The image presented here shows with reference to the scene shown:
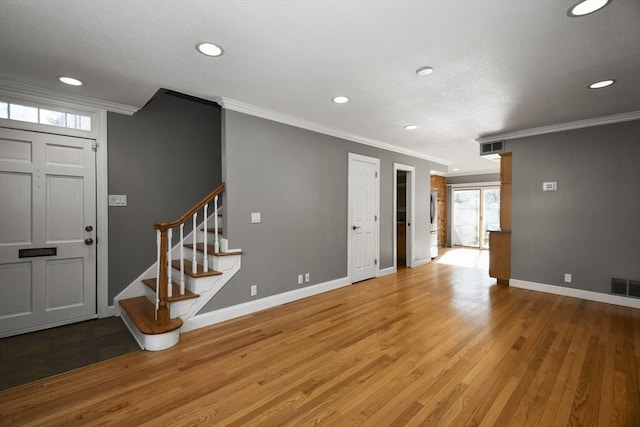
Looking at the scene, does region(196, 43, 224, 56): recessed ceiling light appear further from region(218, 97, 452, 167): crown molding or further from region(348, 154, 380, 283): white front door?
region(348, 154, 380, 283): white front door

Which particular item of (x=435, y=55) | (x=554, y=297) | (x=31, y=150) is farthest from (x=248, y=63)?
(x=554, y=297)

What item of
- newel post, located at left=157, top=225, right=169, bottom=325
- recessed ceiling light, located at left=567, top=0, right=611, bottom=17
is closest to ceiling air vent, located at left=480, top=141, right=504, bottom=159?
recessed ceiling light, located at left=567, top=0, right=611, bottom=17

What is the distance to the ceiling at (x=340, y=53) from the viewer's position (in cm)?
182

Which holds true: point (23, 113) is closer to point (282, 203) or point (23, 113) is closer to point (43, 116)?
point (43, 116)

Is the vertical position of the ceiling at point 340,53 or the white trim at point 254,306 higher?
the ceiling at point 340,53

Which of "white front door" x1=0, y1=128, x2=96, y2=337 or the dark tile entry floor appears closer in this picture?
the dark tile entry floor

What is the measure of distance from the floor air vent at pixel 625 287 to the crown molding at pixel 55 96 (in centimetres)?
682

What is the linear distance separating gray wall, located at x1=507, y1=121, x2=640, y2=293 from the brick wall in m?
5.24

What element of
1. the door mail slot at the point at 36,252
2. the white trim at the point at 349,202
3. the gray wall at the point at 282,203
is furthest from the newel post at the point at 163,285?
the white trim at the point at 349,202

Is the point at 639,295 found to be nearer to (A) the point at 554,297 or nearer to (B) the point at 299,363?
(A) the point at 554,297

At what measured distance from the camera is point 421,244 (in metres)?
6.71

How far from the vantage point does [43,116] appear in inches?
122

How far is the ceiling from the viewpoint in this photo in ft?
5.97

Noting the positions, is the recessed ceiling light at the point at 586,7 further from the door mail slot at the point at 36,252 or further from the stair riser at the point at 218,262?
the door mail slot at the point at 36,252
